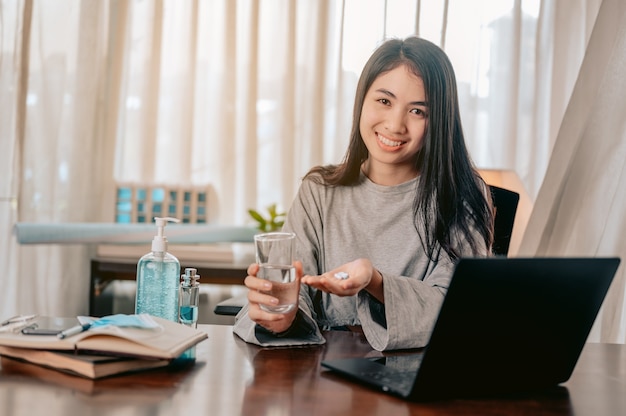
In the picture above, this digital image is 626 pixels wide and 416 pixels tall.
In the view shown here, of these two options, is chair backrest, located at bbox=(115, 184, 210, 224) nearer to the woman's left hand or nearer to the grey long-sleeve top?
the grey long-sleeve top

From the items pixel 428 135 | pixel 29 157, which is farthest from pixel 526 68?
pixel 29 157

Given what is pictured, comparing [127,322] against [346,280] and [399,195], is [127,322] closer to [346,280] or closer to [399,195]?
[346,280]

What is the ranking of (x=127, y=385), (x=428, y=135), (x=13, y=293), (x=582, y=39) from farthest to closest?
(x=582, y=39) → (x=13, y=293) → (x=428, y=135) → (x=127, y=385)

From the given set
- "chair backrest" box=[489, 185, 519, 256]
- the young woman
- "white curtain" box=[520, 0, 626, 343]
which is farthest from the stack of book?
"white curtain" box=[520, 0, 626, 343]

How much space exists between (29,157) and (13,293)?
515 millimetres

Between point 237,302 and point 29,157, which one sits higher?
point 29,157

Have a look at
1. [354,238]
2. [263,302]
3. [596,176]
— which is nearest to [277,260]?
[263,302]

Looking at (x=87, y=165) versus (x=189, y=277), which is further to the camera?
(x=87, y=165)

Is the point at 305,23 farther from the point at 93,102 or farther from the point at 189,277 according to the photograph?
the point at 189,277

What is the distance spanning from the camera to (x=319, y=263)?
1.57 m

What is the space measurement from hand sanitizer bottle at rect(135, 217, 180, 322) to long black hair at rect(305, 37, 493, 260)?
55cm

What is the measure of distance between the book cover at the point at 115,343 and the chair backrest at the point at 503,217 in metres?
1.00

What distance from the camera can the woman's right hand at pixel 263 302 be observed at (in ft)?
3.57

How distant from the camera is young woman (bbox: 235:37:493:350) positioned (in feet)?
4.92
